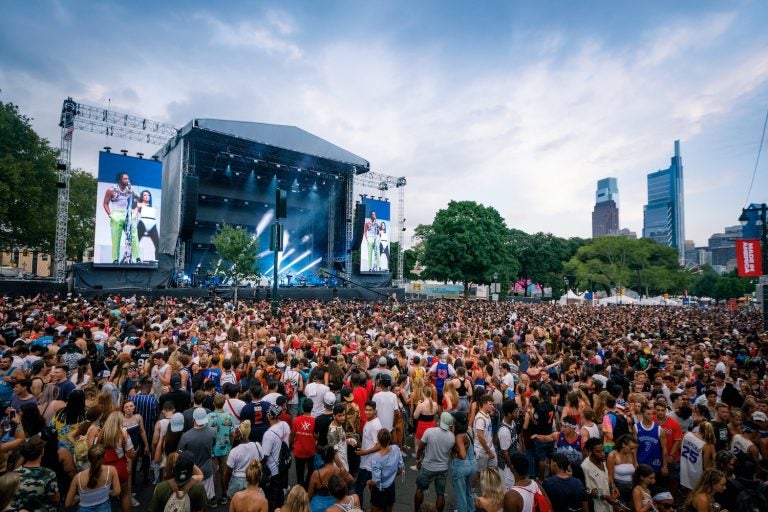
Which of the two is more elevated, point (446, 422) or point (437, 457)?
point (446, 422)

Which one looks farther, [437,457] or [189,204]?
[189,204]

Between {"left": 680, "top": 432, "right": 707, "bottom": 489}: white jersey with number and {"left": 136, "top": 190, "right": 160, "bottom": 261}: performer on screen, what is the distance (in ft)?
95.2

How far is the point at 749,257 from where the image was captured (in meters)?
18.4

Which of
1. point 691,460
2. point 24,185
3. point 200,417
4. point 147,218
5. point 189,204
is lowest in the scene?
point 691,460

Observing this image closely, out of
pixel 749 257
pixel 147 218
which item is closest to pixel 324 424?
pixel 749 257

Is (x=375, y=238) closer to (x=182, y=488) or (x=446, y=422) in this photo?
(x=446, y=422)

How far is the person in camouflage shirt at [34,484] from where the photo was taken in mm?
3254

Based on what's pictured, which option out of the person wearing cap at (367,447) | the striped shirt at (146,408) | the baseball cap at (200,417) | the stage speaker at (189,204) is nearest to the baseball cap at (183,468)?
the baseball cap at (200,417)

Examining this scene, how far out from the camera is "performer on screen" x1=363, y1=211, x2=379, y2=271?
39438 millimetres

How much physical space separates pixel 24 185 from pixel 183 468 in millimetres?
33226

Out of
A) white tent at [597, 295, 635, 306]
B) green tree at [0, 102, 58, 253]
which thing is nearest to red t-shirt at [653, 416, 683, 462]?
green tree at [0, 102, 58, 253]

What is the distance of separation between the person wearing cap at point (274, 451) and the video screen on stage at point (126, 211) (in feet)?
81.5

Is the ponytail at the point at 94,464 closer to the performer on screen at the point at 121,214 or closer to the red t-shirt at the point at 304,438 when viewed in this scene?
the red t-shirt at the point at 304,438

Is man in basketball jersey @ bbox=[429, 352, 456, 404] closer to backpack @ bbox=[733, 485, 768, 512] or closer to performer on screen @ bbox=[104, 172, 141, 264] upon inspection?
backpack @ bbox=[733, 485, 768, 512]
